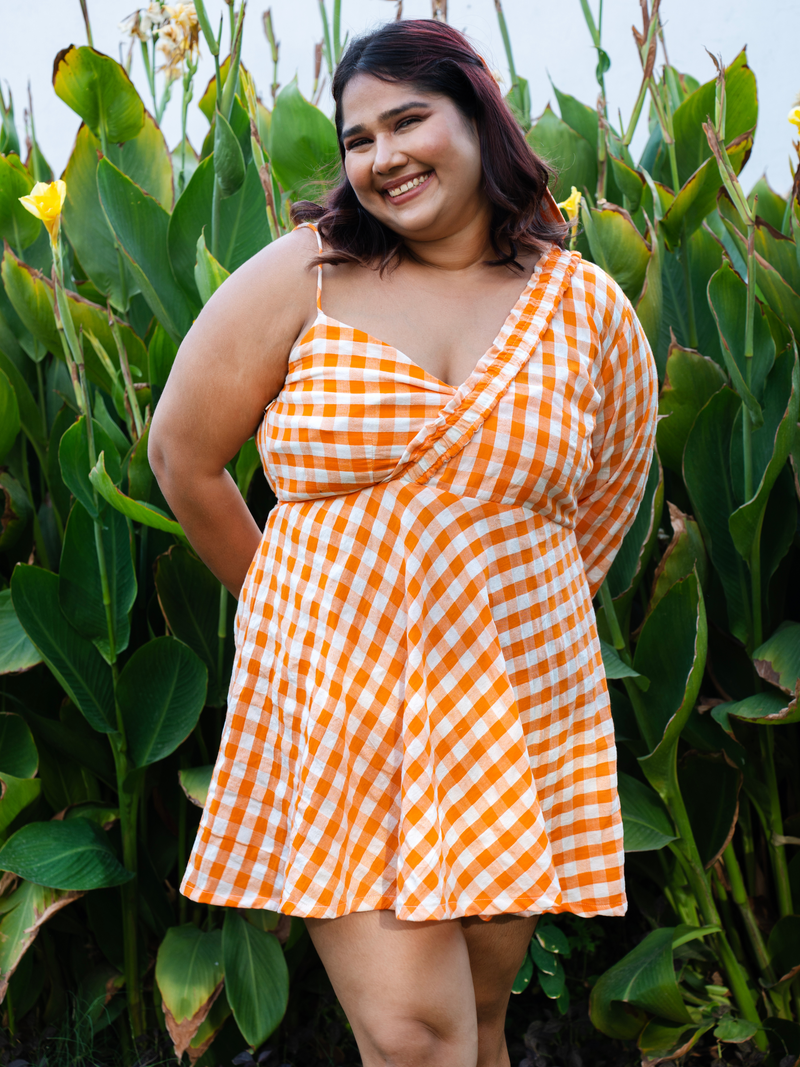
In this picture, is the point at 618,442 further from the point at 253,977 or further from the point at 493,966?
the point at 253,977

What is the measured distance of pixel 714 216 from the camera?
5.22 ft

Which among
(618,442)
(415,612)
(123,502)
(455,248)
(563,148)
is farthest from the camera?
(563,148)

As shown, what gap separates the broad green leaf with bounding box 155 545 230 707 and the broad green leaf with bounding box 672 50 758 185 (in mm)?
947

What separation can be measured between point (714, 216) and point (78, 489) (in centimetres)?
110

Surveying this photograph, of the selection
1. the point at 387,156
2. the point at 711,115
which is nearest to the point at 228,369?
the point at 387,156

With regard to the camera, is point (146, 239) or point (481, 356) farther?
point (146, 239)

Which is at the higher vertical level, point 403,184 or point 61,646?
point 403,184

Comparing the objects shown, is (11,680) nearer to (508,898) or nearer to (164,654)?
(164,654)

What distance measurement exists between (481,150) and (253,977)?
3.18 feet

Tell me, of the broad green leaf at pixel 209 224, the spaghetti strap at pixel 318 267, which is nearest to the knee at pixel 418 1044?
the spaghetti strap at pixel 318 267

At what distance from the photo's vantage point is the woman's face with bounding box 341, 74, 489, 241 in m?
0.78

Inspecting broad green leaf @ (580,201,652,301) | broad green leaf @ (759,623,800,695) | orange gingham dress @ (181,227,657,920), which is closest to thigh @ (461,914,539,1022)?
orange gingham dress @ (181,227,657,920)

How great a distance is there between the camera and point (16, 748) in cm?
129

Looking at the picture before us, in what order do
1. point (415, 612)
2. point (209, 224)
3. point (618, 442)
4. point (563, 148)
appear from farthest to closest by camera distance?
point (563, 148), point (209, 224), point (618, 442), point (415, 612)
